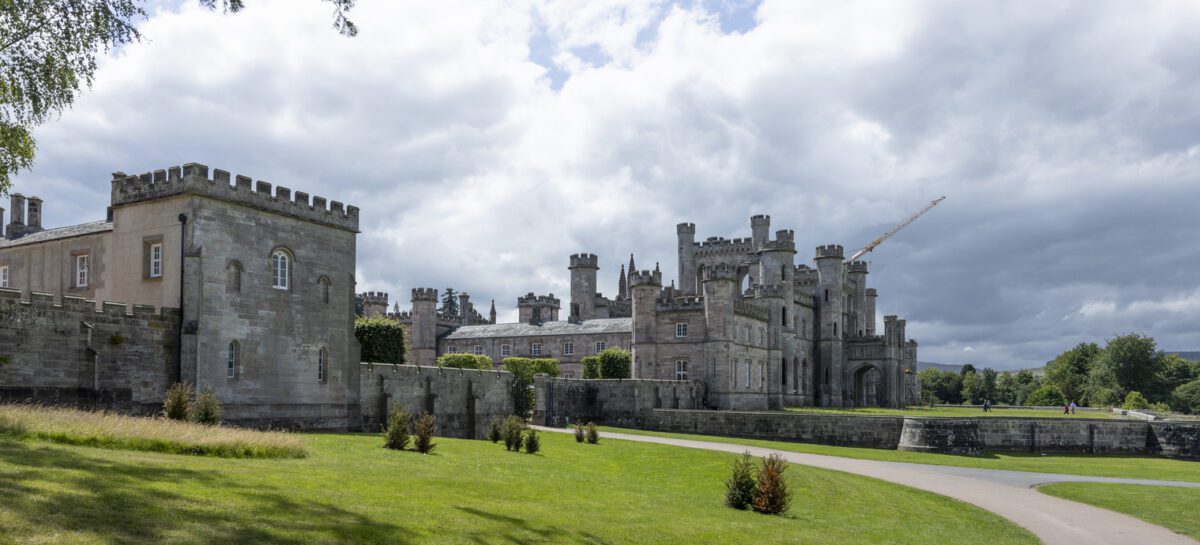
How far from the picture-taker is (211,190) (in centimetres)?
3034

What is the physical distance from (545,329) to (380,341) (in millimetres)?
27847

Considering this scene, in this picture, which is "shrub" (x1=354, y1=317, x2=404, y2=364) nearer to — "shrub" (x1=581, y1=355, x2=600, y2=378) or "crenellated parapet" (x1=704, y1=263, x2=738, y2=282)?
"shrub" (x1=581, y1=355, x2=600, y2=378)

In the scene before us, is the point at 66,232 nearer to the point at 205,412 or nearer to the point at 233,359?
the point at 233,359

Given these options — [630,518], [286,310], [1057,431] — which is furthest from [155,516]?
[1057,431]

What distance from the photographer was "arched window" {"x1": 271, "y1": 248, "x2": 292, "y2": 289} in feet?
107

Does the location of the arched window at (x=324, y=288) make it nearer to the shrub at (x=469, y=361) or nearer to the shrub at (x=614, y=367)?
the shrub at (x=614, y=367)

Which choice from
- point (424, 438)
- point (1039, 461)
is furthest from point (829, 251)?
point (424, 438)

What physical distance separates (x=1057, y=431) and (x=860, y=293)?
47.0 m

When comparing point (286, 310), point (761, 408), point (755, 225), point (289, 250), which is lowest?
point (761, 408)

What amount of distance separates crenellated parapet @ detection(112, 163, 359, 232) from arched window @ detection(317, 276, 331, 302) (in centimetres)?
220

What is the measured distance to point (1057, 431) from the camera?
44.2 metres

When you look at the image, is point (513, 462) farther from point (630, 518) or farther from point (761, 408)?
point (761, 408)

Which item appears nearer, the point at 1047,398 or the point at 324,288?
the point at 324,288

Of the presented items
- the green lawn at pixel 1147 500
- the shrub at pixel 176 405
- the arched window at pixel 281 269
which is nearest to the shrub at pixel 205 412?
the shrub at pixel 176 405
